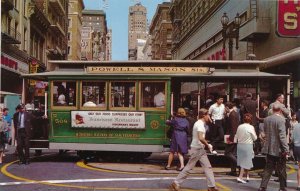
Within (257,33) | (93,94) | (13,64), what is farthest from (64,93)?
(13,64)

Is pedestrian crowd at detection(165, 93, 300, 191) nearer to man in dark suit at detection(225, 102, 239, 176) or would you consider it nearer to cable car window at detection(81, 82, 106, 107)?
man in dark suit at detection(225, 102, 239, 176)

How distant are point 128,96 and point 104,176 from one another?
3.42 metres

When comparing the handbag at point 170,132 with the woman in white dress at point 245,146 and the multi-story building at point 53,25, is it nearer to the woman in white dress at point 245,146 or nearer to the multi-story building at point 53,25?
the woman in white dress at point 245,146

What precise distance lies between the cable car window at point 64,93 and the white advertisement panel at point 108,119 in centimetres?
44

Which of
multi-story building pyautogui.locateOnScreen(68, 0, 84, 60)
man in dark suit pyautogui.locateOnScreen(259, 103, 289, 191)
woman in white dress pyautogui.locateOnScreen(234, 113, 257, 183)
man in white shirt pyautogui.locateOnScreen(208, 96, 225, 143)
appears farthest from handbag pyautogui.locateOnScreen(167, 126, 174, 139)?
multi-story building pyautogui.locateOnScreen(68, 0, 84, 60)

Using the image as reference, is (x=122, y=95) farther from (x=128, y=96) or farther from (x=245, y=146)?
(x=245, y=146)

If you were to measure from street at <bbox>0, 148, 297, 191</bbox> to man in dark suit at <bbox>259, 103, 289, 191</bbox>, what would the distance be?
3.02ft

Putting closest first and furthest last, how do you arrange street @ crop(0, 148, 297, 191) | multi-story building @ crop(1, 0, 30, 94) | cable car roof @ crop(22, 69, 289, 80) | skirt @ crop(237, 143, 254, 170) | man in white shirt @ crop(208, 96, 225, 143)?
street @ crop(0, 148, 297, 191), skirt @ crop(237, 143, 254, 170), man in white shirt @ crop(208, 96, 225, 143), cable car roof @ crop(22, 69, 289, 80), multi-story building @ crop(1, 0, 30, 94)

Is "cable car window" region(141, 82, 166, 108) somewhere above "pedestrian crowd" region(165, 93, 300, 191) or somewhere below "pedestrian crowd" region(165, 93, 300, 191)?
above

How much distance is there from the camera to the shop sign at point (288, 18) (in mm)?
23062

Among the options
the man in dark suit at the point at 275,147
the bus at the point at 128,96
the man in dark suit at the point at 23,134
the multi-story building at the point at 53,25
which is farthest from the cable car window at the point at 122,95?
the multi-story building at the point at 53,25

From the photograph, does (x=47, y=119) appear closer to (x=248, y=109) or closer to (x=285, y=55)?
(x=248, y=109)

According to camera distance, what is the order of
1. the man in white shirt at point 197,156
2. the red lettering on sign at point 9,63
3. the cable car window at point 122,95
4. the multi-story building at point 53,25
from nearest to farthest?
the man in white shirt at point 197,156
the cable car window at point 122,95
the red lettering on sign at point 9,63
the multi-story building at point 53,25

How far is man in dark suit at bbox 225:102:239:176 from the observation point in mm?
12758
